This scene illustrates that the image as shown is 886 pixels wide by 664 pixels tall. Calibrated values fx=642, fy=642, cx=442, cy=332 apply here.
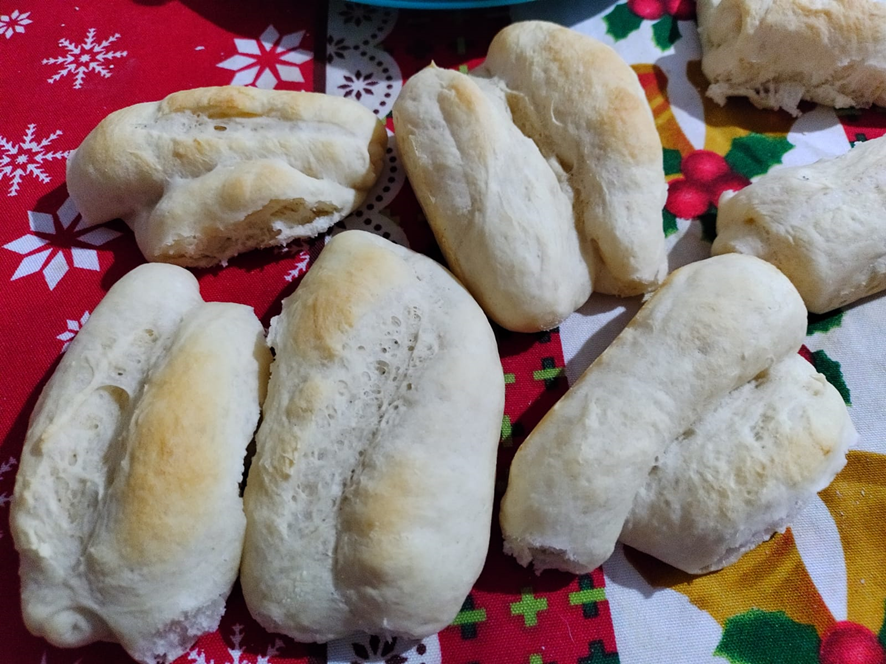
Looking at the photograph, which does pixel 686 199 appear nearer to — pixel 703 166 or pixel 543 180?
pixel 703 166

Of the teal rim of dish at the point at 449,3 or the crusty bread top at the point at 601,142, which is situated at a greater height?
the teal rim of dish at the point at 449,3

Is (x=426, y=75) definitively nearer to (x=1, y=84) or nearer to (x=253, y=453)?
(x=253, y=453)

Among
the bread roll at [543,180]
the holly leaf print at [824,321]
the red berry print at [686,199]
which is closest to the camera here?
the bread roll at [543,180]

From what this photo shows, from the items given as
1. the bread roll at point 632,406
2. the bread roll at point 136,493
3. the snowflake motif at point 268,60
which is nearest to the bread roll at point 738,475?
the bread roll at point 632,406

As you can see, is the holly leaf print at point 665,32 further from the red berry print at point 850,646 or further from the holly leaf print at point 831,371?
the red berry print at point 850,646

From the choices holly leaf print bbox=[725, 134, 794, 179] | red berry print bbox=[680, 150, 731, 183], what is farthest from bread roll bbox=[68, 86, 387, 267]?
holly leaf print bbox=[725, 134, 794, 179]

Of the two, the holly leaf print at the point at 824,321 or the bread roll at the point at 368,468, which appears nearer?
the bread roll at the point at 368,468

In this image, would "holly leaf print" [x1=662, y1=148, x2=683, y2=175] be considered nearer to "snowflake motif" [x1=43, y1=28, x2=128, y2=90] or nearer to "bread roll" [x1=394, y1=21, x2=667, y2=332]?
"bread roll" [x1=394, y1=21, x2=667, y2=332]
